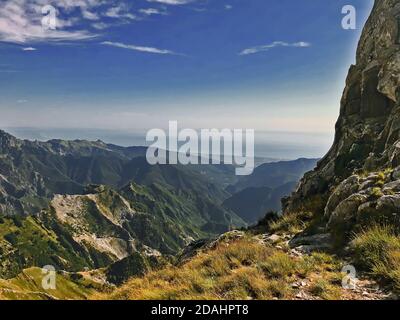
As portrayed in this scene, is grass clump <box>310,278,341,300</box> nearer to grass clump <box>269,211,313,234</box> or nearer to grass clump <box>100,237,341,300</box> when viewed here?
grass clump <box>100,237,341,300</box>

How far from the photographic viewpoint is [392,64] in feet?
130

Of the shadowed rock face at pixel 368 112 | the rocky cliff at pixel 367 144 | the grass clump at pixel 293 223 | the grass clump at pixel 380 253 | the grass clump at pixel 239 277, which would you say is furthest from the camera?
the shadowed rock face at pixel 368 112

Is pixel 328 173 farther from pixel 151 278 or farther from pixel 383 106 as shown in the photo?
pixel 151 278

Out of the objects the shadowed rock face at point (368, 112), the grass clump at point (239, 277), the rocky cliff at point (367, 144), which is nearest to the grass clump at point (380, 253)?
the grass clump at point (239, 277)

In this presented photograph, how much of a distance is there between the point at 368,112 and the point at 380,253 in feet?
109

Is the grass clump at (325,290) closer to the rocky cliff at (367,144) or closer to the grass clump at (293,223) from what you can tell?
the rocky cliff at (367,144)

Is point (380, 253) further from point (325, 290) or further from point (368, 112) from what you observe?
point (368, 112)

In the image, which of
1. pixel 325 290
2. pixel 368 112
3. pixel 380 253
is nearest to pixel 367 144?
pixel 368 112

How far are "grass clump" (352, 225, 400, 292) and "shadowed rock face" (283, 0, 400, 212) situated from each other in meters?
11.9

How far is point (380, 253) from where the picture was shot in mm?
13406

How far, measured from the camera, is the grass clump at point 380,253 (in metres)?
11.8

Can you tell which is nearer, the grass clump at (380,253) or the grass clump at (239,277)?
the grass clump at (380,253)

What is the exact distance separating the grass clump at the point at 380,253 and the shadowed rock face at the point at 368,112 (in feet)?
39.2
